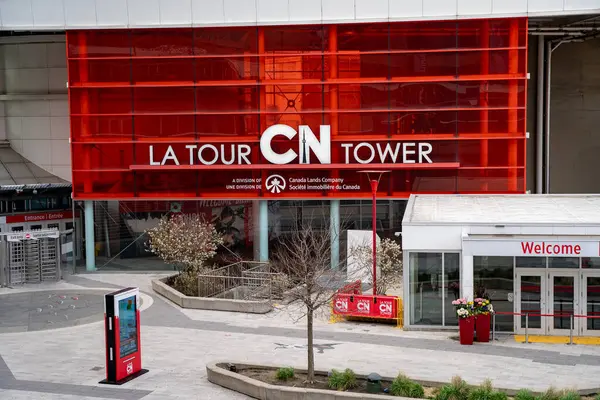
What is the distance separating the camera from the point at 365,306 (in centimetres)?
2867

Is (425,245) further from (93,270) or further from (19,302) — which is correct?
(93,270)

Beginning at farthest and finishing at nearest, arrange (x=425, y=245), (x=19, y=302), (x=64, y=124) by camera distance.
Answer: (x=64, y=124) < (x=19, y=302) < (x=425, y=245)

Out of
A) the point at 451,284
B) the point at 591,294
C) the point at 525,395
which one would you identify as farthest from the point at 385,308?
the point at 525,395

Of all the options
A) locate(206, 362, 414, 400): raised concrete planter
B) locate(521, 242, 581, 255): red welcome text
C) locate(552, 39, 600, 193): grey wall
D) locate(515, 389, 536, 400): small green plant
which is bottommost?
A: locate(206, 362, 414, 400): raised concrete planter

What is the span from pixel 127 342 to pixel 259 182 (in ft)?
58.4

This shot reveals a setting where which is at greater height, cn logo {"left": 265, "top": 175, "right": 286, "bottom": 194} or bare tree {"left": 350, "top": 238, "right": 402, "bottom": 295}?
cn logo {"left": 265, "top": 175, "right": 286, "bottom": 194}

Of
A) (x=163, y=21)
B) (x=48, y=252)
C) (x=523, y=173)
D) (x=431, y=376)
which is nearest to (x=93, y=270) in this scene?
(x=48, y=252)

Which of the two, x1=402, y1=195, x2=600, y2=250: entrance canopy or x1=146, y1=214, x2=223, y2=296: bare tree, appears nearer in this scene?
x1=402, y1=195, x2=600, y2=250: entrance canopy

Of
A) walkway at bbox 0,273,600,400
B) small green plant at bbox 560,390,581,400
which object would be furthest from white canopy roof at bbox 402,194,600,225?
small green plant at bbox 560,390,581,400

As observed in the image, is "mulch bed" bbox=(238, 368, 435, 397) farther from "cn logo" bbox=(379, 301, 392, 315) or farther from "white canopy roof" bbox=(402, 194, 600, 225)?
"white canopy roof" bbox=(402, 194, 600, 225)

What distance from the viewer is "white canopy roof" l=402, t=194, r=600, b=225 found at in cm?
2764

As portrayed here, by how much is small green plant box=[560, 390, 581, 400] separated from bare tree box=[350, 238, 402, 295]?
40.4ft

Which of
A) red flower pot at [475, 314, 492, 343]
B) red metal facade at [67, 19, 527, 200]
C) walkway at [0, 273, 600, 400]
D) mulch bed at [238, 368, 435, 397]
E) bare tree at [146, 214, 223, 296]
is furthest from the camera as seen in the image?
red metal facade at [67, 19, 527, 200]

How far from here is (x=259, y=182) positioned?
39.4 metres
